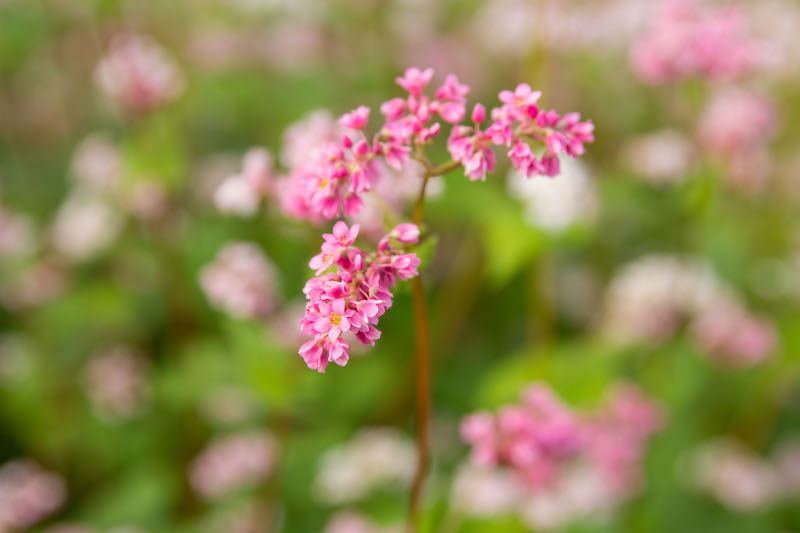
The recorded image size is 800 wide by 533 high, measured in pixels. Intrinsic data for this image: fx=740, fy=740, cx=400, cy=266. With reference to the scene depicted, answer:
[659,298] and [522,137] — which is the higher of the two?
[659,298]

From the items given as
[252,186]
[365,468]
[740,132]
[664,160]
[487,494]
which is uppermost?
[664,160]

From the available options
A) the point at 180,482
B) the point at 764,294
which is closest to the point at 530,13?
the point at 764,294

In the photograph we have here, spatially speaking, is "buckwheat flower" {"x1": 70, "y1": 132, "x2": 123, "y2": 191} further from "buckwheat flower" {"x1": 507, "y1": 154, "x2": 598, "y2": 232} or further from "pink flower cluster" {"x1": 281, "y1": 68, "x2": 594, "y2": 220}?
"pink flower cluster" {"x1": 281, "y1": 68, "x2": 594, "y2": 220}

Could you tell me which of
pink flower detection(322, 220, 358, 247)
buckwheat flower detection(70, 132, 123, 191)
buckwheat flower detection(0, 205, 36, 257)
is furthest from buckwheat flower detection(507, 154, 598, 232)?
buckwheat flower detection(0, 205, 36, 257)

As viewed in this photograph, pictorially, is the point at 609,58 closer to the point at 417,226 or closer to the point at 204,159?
the point at 204,159

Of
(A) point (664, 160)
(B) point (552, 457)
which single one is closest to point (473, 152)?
(B) point (552, 457)

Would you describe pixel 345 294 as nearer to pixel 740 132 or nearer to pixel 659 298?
pixel 740 132

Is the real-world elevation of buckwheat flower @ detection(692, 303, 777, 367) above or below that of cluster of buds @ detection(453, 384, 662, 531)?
above
